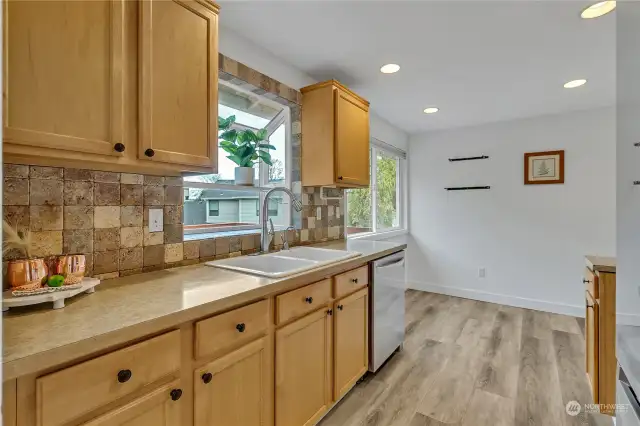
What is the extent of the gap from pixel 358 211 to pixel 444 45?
2040 mm

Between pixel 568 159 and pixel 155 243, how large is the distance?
13.9ft

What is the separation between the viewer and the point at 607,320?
5.88 ft

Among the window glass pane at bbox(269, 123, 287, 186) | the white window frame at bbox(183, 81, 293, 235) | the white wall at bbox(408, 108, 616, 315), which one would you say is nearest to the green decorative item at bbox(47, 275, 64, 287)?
the white window frame at bbox(183, 81, 293, 235)

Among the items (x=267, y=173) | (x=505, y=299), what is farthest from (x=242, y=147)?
(x=505, y=299)

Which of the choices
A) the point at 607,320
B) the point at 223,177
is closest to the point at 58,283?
the point at 223,177

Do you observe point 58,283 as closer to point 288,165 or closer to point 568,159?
point 288,165

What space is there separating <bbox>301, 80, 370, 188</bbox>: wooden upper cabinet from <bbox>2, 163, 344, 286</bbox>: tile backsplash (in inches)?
37.6

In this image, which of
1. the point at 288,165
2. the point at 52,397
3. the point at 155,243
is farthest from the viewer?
the point at 288,165

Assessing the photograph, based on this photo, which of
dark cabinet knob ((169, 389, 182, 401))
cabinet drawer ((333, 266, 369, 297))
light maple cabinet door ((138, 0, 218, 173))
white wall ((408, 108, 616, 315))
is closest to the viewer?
dark cabinet knob ((169, 389, 182, 401))

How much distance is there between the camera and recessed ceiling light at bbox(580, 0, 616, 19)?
170cm

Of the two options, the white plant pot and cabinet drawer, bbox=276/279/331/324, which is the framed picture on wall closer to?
cabinet drawer, bbox=276/279/331/324

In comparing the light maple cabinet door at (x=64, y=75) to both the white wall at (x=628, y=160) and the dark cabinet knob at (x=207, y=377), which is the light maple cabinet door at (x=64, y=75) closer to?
the dark cabinet knob at (x=207, y=377)

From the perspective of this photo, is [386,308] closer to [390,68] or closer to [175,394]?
[175,394]

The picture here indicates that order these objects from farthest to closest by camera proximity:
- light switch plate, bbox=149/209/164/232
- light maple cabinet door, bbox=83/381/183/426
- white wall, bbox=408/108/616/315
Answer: white wall, bbox=408/108/616/315
light switch plate, bbox=149/209/164/232
light maple cabinet door, bbox=83/381/183/426
